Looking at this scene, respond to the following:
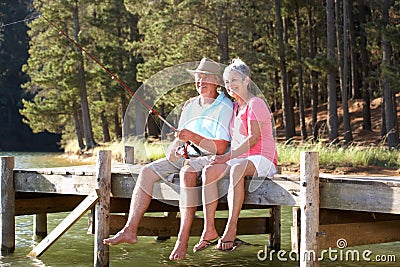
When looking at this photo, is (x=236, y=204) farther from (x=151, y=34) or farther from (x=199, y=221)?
(x=151, y=34)

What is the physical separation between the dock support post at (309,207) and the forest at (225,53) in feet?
41.2

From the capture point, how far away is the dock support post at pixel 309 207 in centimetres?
632

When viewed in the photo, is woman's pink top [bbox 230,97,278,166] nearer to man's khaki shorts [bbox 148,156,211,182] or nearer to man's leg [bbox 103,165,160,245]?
man's khaki shorts [bbox 148,156,211,182]

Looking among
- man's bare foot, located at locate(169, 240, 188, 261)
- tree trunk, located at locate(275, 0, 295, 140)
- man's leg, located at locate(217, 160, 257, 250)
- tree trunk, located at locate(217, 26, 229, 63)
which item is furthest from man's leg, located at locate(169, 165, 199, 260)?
tree trunk, located at locate(275, 0, 295, 140)

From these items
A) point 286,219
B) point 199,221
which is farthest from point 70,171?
point 286,219

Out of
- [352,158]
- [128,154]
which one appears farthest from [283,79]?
[128,154]

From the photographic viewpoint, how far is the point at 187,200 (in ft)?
22.0

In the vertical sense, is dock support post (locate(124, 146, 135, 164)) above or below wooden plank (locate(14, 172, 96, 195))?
above

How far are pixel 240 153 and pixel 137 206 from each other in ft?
3.47

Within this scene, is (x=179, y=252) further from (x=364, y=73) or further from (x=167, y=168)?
(x=364, y=73)

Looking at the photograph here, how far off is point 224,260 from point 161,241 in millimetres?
1480

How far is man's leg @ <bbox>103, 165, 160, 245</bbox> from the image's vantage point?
679cm

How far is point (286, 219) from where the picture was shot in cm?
1233

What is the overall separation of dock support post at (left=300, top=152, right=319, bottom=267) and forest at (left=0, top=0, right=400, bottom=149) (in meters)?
12.6
